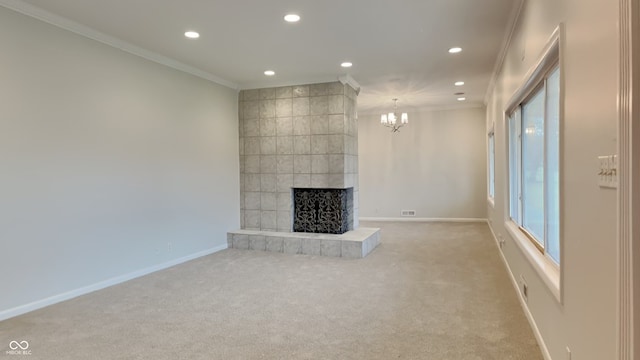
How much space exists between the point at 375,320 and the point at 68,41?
3.96m

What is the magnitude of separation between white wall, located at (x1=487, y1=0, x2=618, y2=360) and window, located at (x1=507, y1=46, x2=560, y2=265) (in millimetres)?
342

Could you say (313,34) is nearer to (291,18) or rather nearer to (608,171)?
(291,18)

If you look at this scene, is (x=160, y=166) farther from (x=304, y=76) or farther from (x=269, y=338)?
(x=269, y=338)

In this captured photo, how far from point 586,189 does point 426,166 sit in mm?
7624

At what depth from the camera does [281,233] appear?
6.18 meters

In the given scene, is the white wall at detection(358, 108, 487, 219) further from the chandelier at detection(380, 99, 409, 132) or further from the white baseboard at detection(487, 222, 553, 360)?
the white baseboard at detection(487, 222, 553, 360)

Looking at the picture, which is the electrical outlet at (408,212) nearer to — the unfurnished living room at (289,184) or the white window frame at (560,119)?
the unfurnished living room at (289,184)

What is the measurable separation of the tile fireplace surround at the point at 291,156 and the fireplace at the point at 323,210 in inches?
3.3

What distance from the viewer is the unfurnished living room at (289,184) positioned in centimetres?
173

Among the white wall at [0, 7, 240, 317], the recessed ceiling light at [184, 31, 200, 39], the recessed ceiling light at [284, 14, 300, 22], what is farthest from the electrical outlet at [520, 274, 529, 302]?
the white wall at [0, 7, 240, 317]

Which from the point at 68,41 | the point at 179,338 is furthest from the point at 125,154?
the point at 179,338

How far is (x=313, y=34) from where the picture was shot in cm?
412

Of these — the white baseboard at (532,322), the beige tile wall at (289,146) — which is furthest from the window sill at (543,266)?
the beige tile wall at (289,146)

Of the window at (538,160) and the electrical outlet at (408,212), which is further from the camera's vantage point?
the electrical outlet at (408,212)
